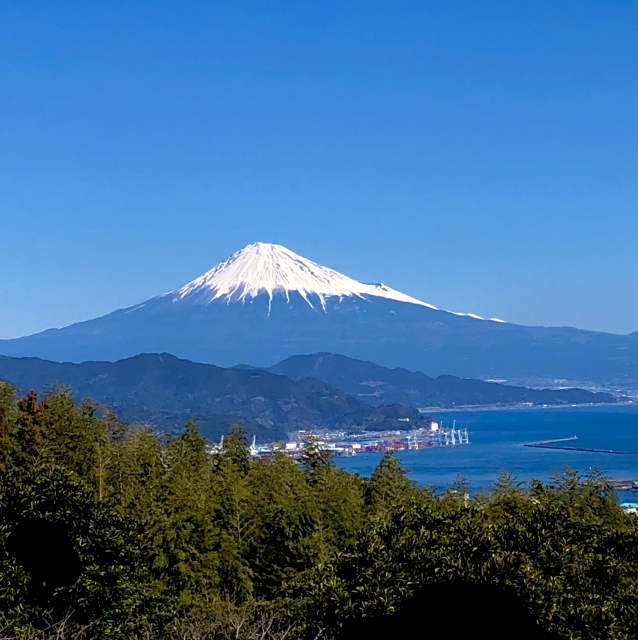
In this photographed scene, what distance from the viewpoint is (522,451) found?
57.9m

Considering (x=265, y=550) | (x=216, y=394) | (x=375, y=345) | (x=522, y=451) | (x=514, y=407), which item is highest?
(x=375, y=345)

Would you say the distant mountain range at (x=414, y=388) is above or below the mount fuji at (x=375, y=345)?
below

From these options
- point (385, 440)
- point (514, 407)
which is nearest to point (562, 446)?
point (385, 440)

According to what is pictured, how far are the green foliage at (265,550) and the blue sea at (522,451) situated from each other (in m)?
12.3

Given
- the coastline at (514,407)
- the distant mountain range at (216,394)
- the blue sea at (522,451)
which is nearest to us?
the blue sea at (522,451)

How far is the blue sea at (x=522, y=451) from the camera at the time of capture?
1673 inches

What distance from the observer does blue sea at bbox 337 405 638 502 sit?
139 ft

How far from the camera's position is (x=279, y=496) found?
612 inches

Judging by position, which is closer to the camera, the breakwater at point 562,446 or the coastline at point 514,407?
the breakwater at point 562,446

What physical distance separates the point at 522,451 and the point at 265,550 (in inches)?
1803

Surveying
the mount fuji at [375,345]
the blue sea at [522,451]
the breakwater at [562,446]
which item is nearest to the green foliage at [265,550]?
the blue sea at [522,451]

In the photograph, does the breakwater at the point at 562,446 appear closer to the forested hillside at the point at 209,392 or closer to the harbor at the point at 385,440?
the harbor at the point at 385,440

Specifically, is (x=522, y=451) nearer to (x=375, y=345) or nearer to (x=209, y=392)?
(x=209, y=392)

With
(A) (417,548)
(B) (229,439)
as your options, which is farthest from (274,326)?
(A) (417,548)
